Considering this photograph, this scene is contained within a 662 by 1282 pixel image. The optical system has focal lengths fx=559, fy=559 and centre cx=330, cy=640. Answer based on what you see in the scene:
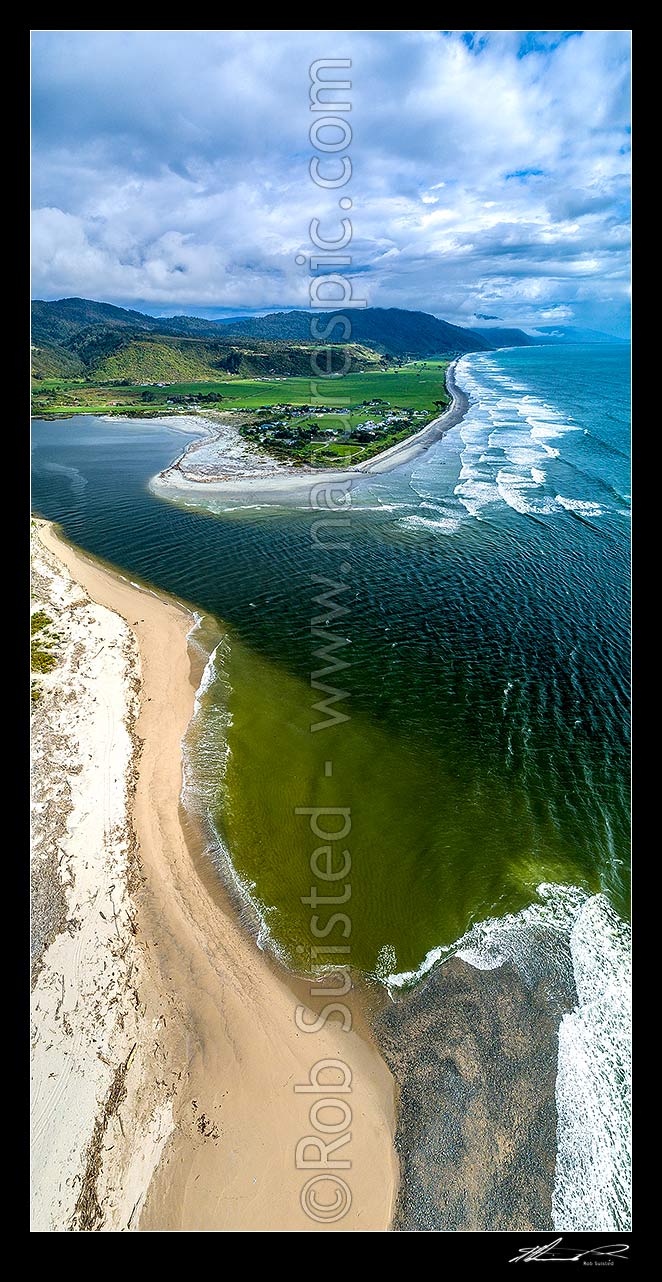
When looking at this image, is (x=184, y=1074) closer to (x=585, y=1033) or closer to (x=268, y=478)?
(x=585, y=1033)

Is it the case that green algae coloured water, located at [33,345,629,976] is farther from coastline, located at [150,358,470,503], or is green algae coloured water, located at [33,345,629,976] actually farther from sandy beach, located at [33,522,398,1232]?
coastline, located at [150,358,470,503]

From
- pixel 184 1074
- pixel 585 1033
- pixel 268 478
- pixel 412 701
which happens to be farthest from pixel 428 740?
pixel 268 478

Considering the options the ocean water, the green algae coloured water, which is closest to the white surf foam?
the ocean water

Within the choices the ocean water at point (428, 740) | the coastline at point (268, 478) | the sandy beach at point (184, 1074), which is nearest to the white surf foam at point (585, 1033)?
the ocean water at point (428, 740)

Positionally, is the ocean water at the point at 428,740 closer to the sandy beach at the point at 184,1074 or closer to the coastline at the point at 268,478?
the sandy beach at the point at 184,1074

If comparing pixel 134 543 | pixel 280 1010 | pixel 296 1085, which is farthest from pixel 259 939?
pixel 134 543
